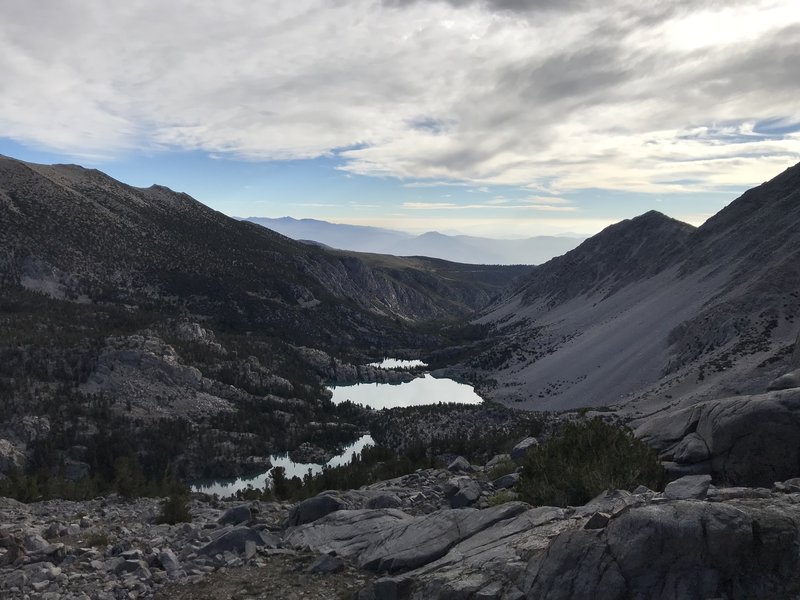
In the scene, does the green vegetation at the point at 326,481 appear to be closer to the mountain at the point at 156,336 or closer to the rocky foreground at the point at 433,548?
the rocky foreground at the point at 433,548

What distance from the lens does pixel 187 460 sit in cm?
5916

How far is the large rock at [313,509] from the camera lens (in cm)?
1755

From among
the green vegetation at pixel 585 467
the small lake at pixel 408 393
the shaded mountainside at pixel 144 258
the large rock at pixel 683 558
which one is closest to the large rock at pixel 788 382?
the green vegetation at pixel 585 467

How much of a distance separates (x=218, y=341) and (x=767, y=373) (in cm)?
8733

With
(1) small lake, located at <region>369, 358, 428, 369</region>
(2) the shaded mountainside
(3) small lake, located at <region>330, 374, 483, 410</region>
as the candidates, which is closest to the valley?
(2) the shaded mountainside

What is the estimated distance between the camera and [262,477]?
59.9 meters

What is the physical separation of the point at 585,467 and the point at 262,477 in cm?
5313

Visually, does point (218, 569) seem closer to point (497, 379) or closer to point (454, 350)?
point (497, 379)

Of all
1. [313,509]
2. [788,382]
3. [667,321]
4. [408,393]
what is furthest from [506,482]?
[408,393]

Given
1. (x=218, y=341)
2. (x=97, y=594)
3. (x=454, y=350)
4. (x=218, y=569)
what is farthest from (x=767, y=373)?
(x=454, y=350)

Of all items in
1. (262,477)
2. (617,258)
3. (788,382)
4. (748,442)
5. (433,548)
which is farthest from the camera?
(617,258)

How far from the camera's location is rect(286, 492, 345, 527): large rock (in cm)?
1755

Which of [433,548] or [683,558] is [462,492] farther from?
[683,558]

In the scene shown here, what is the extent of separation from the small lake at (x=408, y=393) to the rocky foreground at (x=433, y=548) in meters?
77.2
